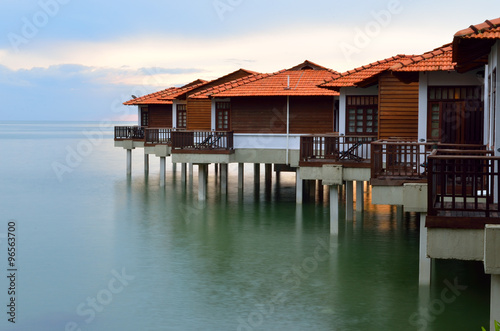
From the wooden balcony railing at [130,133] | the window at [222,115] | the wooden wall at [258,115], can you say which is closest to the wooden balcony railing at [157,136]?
the wooden balcony railing at [130,133]

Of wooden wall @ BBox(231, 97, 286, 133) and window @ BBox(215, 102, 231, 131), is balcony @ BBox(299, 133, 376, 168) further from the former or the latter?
window @ BBox(215, 102, 231, 131)

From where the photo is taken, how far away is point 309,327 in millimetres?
14258

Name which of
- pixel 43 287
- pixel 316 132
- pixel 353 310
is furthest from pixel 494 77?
pixel 316 132

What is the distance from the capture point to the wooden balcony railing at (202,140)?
31375 mm

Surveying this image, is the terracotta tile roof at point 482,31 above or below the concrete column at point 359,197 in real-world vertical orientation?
above

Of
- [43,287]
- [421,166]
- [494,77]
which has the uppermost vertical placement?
[494,77]

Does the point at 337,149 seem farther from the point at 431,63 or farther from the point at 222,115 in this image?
the point at 222,115

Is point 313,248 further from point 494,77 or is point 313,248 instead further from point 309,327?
point 494,77

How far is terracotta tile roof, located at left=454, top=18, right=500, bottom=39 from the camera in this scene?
11.6m

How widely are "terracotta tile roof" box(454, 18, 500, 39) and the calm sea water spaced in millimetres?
5432

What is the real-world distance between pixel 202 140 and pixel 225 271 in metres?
13.2

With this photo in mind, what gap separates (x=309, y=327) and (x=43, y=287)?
6856mm

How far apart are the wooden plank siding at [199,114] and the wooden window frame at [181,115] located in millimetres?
3495

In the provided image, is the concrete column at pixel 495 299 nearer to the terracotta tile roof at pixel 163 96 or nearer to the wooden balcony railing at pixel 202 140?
the wooden balcony railing at pixel 202 140
